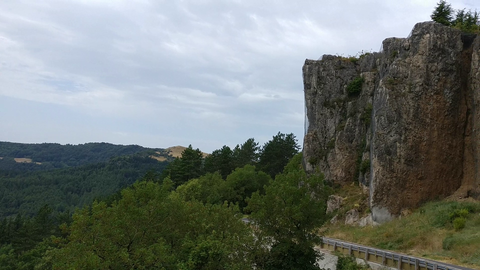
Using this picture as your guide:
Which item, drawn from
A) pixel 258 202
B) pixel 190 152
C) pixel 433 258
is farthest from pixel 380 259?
pixel 190 152

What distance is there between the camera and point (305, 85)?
147ft

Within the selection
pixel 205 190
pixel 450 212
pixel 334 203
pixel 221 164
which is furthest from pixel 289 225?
Result: pixel 221 164

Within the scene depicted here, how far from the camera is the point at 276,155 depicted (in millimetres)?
78000

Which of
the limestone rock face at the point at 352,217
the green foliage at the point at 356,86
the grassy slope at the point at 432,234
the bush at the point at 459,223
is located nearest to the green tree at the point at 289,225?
the grassy slope at the point at 432,234

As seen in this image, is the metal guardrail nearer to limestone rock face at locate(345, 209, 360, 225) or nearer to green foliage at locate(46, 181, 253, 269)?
green foliage at locate(46, 181, 253, 269)

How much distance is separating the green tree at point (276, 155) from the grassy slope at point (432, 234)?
145ft

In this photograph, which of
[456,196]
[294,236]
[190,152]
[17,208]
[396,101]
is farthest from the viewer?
[17,208]

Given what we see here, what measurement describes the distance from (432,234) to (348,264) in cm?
617

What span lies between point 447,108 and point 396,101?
389 cm

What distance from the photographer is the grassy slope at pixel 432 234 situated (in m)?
21.0

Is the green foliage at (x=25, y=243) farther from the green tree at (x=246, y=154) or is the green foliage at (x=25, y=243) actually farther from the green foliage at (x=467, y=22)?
the green foliage at (x=467, y=22)

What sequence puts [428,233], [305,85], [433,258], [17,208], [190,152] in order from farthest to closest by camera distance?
1. [17,208]
2. [190,152]
3. [305,85]
4. [428,233]
5. [433,258]

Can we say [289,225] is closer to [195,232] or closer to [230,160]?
[195,232]

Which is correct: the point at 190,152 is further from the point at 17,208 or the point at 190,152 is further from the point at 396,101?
the point at 17,208
